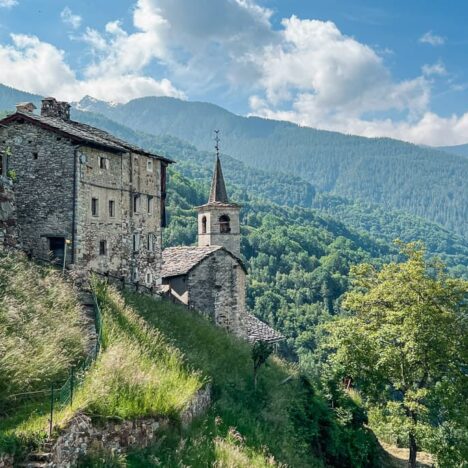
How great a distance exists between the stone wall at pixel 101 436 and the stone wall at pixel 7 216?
9741mm

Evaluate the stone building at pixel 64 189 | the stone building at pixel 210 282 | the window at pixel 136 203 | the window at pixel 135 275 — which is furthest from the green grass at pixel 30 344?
the stone building at pixel 210 282

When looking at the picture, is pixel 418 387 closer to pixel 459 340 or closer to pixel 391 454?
pixel 459 340

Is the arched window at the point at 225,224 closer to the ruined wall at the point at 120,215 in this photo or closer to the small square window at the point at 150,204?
the ruined wall at the point at 120,215

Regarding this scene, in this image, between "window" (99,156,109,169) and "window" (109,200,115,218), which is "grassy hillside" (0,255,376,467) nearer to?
"window" (109,200,115,218)

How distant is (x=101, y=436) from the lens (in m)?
9.51

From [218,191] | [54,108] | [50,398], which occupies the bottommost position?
[50,398]

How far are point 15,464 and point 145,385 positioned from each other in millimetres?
3797

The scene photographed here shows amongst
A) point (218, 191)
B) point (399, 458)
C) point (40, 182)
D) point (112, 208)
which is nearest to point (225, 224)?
point (218, 191)

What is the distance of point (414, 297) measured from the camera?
2230 cm

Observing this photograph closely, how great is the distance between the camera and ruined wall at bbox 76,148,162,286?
73.8 feet

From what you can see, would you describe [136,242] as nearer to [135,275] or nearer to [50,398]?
[135,275]

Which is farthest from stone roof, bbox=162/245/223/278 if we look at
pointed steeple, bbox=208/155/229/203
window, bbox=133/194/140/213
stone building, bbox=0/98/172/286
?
pointed steeple, bbox=208/155/229/203

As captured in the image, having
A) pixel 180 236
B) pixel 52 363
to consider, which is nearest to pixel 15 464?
pixel 52 363

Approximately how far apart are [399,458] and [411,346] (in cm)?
727
